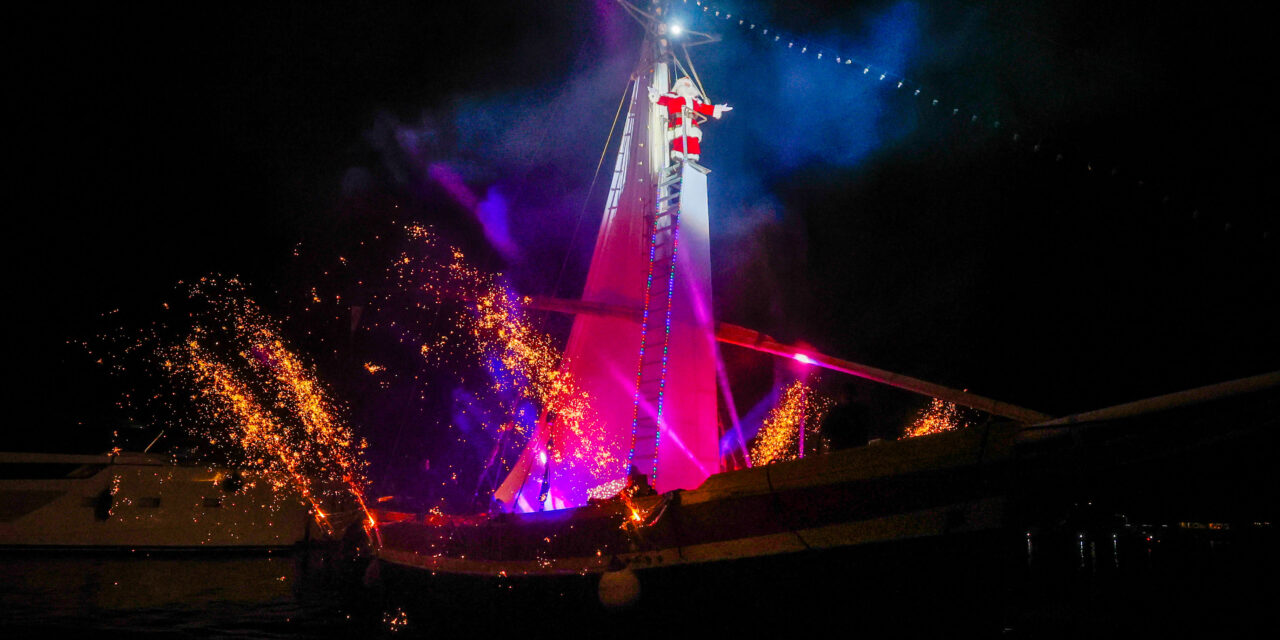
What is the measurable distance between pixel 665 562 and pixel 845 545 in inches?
62.3

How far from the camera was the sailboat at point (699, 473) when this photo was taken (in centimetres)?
373

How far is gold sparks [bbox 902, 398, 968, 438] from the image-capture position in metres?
20.9

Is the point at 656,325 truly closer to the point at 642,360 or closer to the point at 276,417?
the point at 642,360

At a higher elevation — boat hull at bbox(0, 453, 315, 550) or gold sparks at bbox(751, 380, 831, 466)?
gold sparks at bbox(751, 380, 831, 466)

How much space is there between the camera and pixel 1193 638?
17.0 feet

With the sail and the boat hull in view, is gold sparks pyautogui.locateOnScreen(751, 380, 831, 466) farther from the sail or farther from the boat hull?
the boat hull

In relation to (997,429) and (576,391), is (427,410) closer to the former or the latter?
(576,391)

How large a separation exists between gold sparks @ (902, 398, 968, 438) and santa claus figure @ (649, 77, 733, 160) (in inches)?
553

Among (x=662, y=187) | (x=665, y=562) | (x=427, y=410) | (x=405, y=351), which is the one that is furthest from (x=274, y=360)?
(x=665, y=562)

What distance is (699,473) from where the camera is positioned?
8.52 metres

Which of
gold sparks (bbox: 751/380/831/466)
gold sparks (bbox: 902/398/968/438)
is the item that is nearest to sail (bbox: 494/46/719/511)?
gold sparks (bbox: 751/380/831/466)

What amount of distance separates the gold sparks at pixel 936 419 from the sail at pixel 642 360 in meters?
13.6

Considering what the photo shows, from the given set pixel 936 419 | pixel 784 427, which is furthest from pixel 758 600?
pixel 936 419

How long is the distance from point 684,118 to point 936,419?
51.3ft
